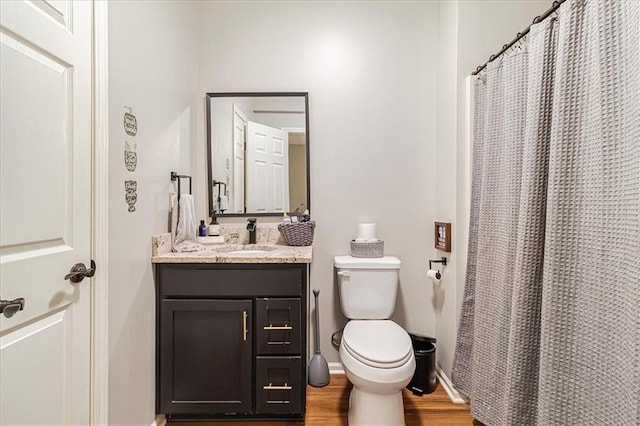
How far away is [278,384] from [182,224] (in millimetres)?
998

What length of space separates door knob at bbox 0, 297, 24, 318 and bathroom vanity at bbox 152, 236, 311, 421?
2.42 feet

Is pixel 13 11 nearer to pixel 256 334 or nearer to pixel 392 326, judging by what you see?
pixel 256 334

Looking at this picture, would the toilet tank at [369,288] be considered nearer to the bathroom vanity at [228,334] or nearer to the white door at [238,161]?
the bathroom vanity at [228,334]

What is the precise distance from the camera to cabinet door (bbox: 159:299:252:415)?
5.35 feet

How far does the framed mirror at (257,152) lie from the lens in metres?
2.24

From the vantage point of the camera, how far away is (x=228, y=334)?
1637 millimetres

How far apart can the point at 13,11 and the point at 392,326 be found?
6.46ft

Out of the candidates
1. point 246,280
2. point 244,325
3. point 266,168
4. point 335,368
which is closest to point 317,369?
point 335,368

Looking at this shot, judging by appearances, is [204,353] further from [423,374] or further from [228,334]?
[423,374]

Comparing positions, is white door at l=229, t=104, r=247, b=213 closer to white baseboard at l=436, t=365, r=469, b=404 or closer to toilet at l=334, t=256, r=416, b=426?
toilet at l=334, t=256, r=416, b=426

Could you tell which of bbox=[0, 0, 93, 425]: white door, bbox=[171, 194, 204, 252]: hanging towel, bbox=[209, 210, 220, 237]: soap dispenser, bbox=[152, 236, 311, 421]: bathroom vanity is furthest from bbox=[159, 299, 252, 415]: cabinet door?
bbox=[209, 210, 220, 237]: soap dispenser

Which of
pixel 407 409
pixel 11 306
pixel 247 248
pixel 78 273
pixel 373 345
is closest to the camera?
pixel 11 306

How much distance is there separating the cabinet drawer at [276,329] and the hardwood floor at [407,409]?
1.38ft

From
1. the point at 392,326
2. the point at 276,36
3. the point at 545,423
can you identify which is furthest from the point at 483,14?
the point at 545,423
